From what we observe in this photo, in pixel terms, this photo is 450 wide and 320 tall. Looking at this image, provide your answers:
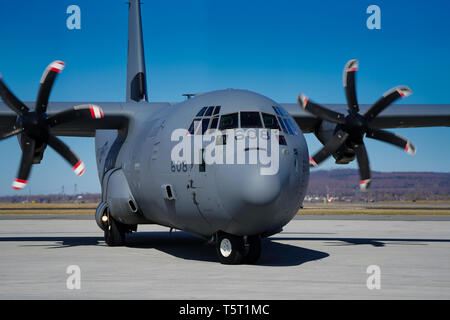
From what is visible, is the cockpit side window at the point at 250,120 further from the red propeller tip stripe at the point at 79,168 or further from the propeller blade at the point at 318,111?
the red propeller tip stripe at the point at 79,168

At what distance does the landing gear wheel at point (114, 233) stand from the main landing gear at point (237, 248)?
6.65 m

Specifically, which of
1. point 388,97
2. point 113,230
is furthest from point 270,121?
point 113,230

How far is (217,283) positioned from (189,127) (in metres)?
4.51

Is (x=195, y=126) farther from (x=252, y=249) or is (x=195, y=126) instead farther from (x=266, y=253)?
(x=266, y=253)

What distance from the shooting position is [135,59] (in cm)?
2244

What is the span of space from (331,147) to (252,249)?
17.8 ft

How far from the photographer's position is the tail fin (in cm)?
2156

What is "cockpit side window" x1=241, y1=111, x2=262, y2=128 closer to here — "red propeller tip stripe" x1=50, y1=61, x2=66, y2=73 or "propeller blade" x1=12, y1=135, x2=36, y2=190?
"red propeller tip stripe" x1=50, y1=61, x2=66, y2=73

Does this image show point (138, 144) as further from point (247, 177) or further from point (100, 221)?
point (247, 177)

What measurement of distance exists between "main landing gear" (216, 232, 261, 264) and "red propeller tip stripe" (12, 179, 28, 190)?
6.43m

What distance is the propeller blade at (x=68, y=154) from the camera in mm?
16152

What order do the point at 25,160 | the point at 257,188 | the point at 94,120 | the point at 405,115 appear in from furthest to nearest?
the point at 405,115
the point at 94,120
the point at 25,160
the point at 257,188

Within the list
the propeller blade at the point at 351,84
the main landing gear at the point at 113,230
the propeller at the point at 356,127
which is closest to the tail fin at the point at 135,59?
the main landing gear at the point at 113,230
